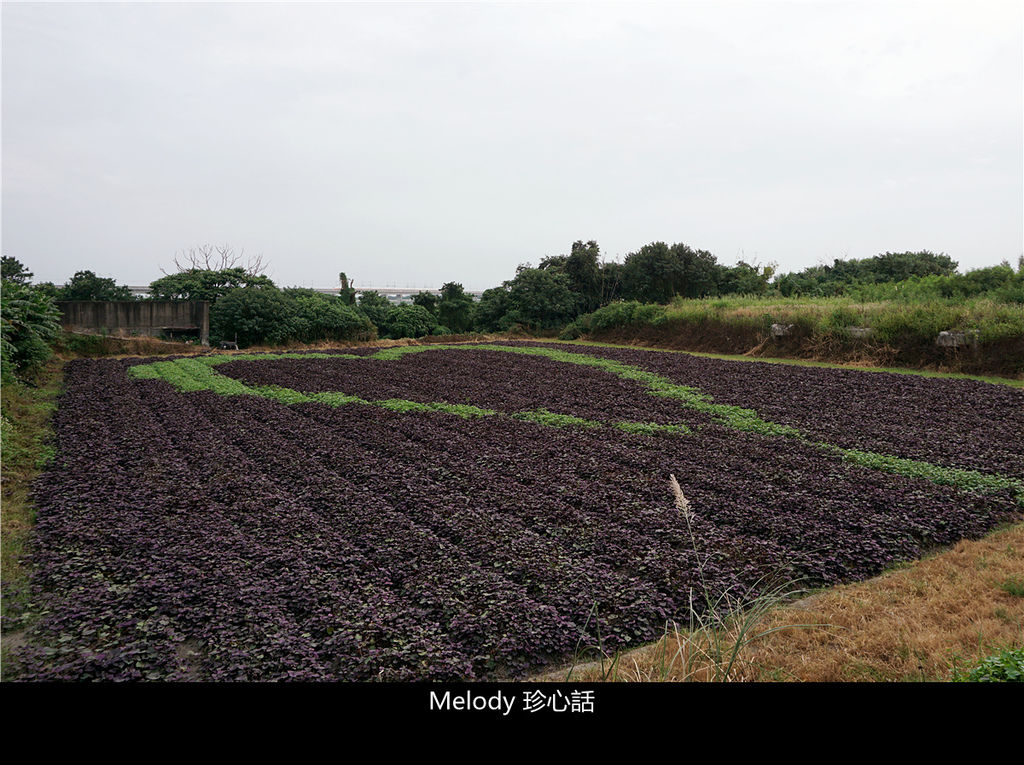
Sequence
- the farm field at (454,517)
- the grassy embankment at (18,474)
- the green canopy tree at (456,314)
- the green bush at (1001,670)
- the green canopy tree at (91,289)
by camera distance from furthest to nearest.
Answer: the green canopy tree at (456,314), the green canopy tree at (91,289), the grassy embankment at (18,474), the farm field at (454,517), the green bush at (1001,670)

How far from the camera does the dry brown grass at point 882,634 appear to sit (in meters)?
3.15

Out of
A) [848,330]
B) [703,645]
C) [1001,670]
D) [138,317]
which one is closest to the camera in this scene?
[1001,670]

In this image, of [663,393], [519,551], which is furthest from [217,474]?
[663,393]

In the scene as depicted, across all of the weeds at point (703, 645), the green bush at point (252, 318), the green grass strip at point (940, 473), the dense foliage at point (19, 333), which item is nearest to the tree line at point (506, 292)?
the green bush at point (252, 318)

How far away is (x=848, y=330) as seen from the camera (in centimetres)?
1891

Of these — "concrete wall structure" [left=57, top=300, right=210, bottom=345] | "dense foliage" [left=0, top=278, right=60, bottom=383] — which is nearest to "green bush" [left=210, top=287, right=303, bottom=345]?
"concrete wall structure" [left=57, top=300, right=210, bottom=345]

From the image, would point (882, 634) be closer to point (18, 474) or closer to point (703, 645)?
point (703, 645)

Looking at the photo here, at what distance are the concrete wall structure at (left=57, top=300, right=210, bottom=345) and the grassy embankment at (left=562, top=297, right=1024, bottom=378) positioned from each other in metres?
18.1

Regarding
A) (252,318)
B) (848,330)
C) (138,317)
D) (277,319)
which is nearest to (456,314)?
(277,319)

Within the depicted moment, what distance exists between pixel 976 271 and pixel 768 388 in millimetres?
13321

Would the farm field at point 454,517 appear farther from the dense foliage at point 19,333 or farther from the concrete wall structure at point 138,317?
the concrete wall structure at point 138,317

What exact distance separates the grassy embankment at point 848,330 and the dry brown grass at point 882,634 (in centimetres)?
1345

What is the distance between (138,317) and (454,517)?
23598mm

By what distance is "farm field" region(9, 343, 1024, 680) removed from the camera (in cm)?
364
